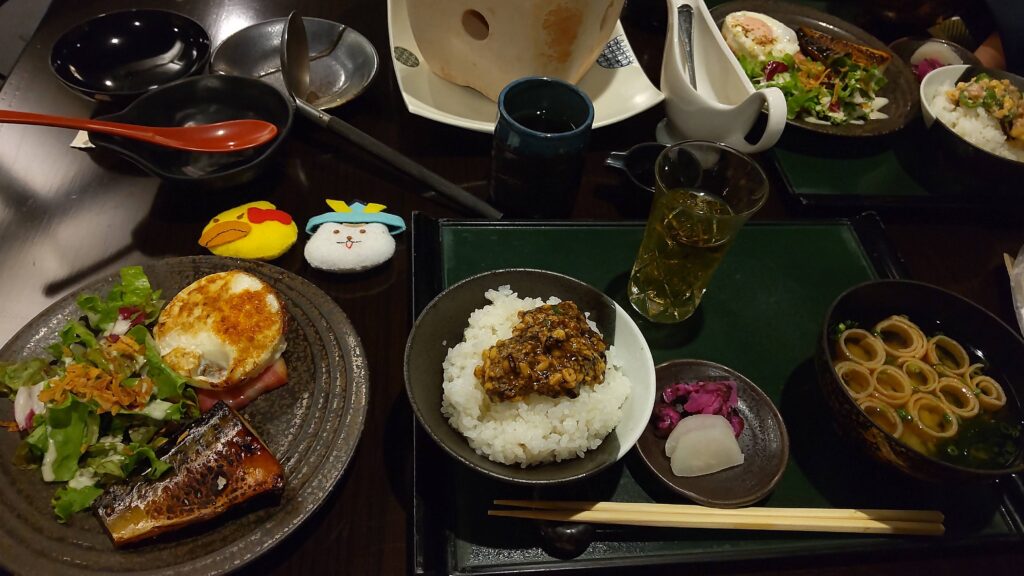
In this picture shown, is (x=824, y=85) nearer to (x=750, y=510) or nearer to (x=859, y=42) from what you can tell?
(x=859, y=42)

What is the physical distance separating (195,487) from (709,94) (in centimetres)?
216

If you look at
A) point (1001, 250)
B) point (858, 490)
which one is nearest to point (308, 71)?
point (858, 490)

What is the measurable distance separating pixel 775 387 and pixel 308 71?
1.88 metres

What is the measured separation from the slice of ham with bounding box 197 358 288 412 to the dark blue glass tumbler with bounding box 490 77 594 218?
855 mm

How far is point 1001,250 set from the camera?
200 cm

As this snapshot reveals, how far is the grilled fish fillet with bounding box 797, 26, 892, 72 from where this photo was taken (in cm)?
239

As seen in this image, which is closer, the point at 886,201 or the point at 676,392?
the point at 676,392

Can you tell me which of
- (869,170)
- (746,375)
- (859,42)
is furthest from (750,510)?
(859,42)

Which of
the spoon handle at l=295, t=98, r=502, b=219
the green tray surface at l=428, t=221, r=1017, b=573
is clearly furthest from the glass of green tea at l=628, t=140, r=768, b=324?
the spoon handle at l=295, t=98, r=502, b=219

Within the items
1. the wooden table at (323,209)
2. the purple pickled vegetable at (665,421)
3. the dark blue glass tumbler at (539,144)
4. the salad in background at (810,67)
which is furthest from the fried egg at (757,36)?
the purple pickled vegetable at (665,421)

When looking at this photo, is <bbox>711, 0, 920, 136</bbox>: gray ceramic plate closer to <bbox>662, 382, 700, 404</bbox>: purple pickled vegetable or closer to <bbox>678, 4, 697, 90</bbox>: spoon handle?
<bbox>678, 4, 697, 90</bbox>: spoon handle

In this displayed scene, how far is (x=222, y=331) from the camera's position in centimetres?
130

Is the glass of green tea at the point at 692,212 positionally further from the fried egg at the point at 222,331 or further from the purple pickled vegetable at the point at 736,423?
the fried egg at the point at 222,331

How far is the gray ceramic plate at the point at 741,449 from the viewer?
4.05 ft
